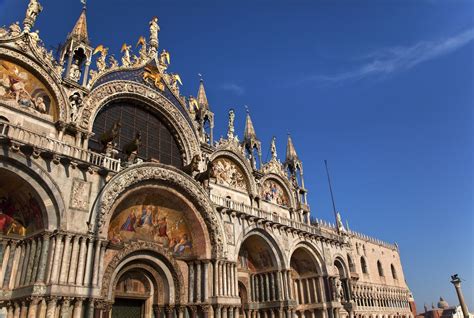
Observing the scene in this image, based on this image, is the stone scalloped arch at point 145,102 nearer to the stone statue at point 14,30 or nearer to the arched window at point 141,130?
the arched window at point 141,130

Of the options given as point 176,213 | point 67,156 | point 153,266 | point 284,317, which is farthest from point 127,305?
point 284,317

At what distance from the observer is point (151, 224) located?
719 inches

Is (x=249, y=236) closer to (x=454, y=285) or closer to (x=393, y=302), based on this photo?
(x=454, y=285)

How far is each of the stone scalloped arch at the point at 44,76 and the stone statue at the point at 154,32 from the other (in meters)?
7.66

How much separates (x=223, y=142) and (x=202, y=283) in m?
9.85

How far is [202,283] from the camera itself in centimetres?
1872

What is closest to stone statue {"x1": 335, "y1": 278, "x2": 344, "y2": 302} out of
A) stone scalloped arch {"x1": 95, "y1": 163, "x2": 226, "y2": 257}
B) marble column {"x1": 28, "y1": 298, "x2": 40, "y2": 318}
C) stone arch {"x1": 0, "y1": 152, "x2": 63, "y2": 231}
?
stone scalloped arch {"x1": 95, "y1": 163, "x2": 226, "y2": 257}

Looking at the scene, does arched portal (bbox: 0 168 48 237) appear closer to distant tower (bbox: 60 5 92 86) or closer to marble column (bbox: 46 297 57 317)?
marble column (bbox: 46 297 57 317)

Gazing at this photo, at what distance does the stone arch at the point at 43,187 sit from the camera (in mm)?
13414

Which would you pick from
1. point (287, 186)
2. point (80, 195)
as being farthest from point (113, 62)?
point (287, 186)

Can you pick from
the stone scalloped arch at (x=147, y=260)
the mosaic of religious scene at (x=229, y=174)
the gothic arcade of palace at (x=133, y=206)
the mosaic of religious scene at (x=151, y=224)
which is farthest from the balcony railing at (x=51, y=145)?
the mosaic of religious scene at (x=229, y=174)

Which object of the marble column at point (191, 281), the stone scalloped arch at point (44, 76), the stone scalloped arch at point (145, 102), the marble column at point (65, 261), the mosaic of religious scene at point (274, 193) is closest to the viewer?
the marble column at point (65, 261)

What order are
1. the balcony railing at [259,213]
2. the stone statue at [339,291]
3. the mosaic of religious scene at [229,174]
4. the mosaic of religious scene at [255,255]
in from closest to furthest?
the balcony railing at [259,213], the mosaic of religious scene at [255,255], the mosaic of religious scene at [229,174], the stone statue at [339,291]

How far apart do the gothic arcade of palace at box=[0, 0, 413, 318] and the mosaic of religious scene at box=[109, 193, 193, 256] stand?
5 cm
